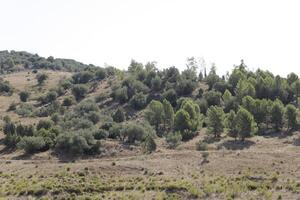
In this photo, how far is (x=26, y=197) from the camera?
49.0m

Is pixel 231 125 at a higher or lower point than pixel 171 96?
lower

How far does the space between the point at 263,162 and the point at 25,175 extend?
32.6 m

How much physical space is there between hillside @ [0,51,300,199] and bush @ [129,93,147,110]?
0.27 m

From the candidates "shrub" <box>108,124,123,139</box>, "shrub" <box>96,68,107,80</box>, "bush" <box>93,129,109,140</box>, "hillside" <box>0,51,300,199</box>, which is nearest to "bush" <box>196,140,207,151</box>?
"hillside" <box>0,51,300,199</box>

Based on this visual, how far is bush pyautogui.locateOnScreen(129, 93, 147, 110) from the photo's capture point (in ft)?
359

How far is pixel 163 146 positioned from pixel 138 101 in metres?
37.2

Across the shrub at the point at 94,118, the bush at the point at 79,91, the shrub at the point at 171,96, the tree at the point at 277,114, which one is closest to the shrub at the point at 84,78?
the bush at the point at 79,91

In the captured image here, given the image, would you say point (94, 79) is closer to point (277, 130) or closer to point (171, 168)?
point (277, 130)

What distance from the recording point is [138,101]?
109500 mm

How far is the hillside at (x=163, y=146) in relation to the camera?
4953 centimetres

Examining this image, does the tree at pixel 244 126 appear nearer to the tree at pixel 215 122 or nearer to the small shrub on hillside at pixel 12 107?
the tree at pixel 215 122

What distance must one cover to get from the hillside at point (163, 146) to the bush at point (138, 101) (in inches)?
10.6

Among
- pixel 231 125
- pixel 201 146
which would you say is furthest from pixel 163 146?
pixel 231 125

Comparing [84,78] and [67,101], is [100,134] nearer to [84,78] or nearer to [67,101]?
[67,101]
